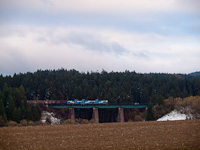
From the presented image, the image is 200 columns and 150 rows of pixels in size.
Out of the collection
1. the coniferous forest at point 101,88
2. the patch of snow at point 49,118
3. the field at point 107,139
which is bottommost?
the patch of snow at point 49,118

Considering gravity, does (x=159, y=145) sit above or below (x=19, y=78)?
below

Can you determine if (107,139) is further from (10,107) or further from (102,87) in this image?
(102,87)

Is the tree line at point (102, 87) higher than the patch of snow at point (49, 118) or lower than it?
higher

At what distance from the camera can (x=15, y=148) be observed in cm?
3688

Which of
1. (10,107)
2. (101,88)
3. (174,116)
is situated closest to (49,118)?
(10,107)

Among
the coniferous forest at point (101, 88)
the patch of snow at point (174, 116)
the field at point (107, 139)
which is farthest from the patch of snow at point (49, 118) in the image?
the field at point (107, 139)

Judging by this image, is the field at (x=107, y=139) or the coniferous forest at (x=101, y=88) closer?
the field at (x=107, y=139)

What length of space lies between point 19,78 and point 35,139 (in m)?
126

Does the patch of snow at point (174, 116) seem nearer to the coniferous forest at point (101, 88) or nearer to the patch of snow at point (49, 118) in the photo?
the patch of snow at point (49, 118)

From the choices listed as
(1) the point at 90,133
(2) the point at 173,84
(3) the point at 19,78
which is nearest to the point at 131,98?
(2) the point at 173,84

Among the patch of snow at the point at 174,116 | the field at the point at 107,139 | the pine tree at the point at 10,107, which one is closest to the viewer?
the field at the point at 107,139

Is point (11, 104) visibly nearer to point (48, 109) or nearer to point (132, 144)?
point (48, 109)

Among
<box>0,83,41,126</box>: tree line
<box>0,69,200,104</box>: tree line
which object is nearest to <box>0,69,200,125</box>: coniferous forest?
<box>0,69,200,104</box>: tree line

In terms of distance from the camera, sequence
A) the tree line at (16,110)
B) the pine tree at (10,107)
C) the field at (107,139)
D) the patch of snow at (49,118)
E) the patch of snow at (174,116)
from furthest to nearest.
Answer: the patch of snow at (49,118)
the pine tree at (10,107)
the tree line at (16,110)
the patch of snow at (174,116)
the field at (107,139)
